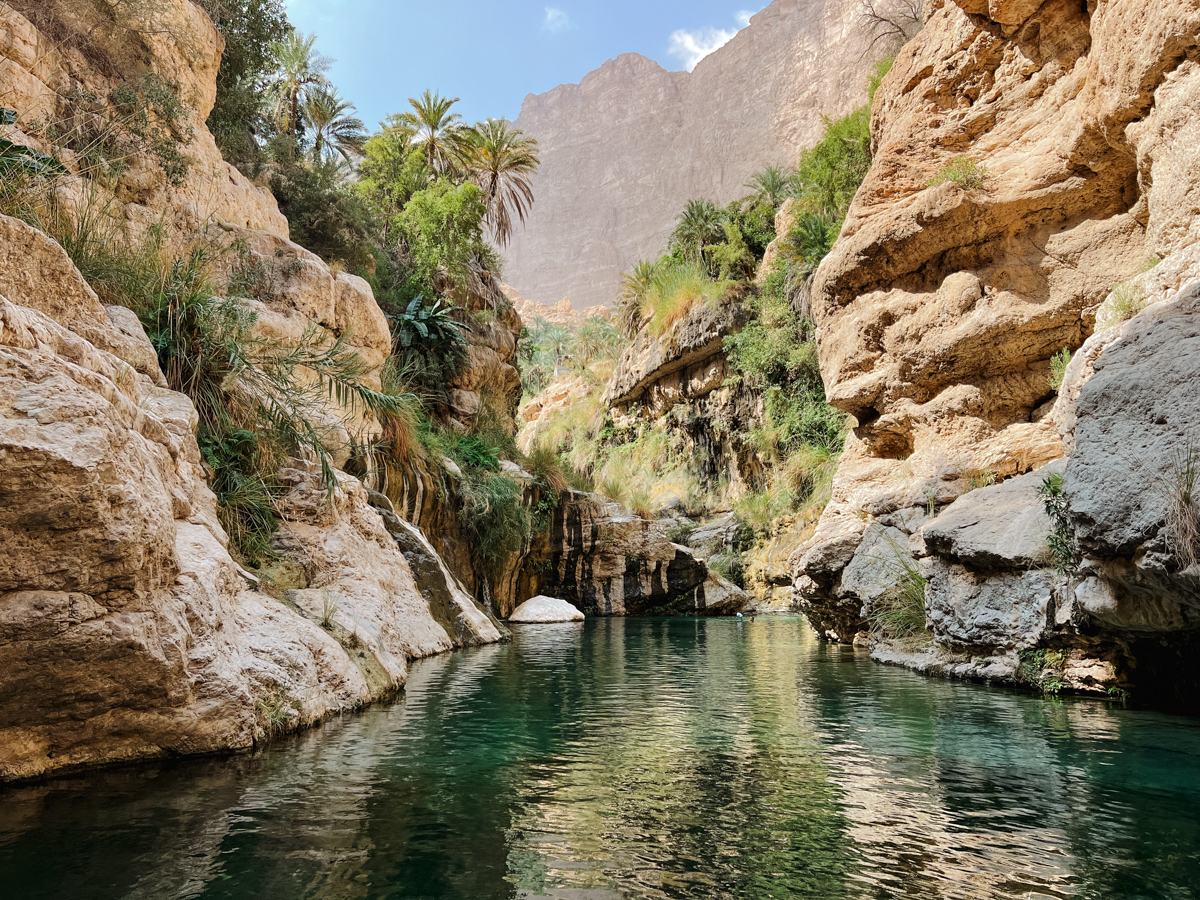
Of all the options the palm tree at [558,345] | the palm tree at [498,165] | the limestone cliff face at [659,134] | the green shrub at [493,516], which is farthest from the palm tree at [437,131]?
the limestone cliff face at [659,134]

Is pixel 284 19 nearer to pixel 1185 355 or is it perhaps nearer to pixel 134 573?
pixel 134 573

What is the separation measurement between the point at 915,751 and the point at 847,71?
72081 millimetres

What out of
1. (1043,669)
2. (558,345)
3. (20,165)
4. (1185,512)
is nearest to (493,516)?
(20,165)

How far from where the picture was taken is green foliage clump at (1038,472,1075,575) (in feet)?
19.6

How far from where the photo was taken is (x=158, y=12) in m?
11.1

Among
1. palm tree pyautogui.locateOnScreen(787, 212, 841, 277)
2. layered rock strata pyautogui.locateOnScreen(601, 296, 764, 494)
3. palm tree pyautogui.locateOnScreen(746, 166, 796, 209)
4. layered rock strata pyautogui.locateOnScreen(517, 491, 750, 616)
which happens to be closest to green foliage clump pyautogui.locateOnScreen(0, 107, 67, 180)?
layered rock strata pyautogui.locateOnScreen(517, 491, 750, 616)

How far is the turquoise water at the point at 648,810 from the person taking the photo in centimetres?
255

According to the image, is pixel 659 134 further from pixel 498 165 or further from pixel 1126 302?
pixel 1126 302

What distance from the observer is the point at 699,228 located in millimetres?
29359

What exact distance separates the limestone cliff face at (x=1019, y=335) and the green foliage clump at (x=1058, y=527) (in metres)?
0.19

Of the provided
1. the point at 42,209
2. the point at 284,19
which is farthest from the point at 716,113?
the point at 42,209

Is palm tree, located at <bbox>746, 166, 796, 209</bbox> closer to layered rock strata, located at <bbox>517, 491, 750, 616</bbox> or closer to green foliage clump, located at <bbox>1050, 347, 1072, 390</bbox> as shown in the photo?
layered rock strata, located at <bbox>517, 491, 750, 616</bbox>

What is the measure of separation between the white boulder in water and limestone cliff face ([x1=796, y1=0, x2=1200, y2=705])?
6.96m

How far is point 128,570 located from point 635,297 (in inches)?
1177
